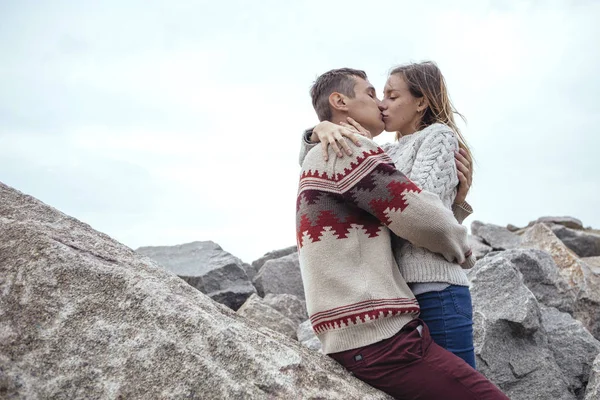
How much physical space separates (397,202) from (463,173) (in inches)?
28.0

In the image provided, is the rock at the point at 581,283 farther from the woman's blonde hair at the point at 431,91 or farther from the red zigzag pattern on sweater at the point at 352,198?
the red zigzag pattern on sweater at the point at 352,198

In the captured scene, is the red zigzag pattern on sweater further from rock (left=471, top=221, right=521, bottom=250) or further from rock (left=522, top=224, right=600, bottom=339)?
rock (left=471, top=221, right=521, bottom=250)

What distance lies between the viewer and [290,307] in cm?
890

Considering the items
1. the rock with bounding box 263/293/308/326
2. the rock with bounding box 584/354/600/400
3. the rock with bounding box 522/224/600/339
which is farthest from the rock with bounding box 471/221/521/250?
the rock with bounding box 584/354/600/400

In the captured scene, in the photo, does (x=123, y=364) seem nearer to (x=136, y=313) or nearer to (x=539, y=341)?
(x=136, y=313)

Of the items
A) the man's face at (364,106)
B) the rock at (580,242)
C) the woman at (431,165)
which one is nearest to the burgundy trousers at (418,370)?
the woman at (431,165)

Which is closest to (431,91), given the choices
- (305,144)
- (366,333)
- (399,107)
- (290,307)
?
(399,107)

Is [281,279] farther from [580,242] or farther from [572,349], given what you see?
[580,242]

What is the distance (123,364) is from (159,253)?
903 cm

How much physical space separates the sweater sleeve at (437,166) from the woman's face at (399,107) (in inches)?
12.3

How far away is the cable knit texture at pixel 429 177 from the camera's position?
2740mm

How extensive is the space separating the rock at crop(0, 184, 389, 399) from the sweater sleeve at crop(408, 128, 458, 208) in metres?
0.91

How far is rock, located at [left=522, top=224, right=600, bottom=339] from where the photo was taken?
7.70 metres

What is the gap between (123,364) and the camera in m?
2.31
